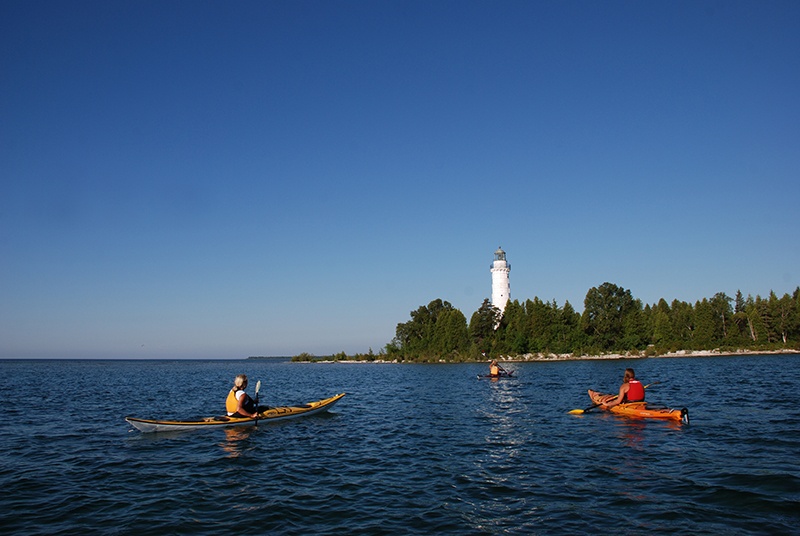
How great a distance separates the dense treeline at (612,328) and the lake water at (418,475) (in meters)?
78.7

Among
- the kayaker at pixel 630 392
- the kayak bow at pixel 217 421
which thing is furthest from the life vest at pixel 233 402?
the kayaker at pixel 630 392

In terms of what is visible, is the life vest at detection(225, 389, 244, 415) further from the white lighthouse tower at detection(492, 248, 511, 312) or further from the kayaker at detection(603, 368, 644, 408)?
the white lighthouse tower at detection(492, 248, 511, 312)

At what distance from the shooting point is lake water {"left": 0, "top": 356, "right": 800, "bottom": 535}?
10.2m

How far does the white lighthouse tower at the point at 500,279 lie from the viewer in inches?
4375

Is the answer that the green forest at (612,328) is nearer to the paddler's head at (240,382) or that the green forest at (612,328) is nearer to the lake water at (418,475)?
the lake water at (418,475)

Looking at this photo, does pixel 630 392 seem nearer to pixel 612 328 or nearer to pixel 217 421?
pixel 217 421

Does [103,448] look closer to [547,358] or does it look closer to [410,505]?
[410,505]

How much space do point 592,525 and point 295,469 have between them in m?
8.82

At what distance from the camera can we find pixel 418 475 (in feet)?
45.7

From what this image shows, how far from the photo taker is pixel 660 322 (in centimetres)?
10656

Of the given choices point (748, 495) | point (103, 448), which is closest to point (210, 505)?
point (103, 448)

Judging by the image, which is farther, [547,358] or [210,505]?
[547,358]

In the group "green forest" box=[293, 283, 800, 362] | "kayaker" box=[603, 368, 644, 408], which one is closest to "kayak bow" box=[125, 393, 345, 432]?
"kayaker" box=[603, 368, 644, 408]

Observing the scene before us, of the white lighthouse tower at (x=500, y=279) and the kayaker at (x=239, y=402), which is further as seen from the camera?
the white lighthouse tower at (x=500, y=279)
